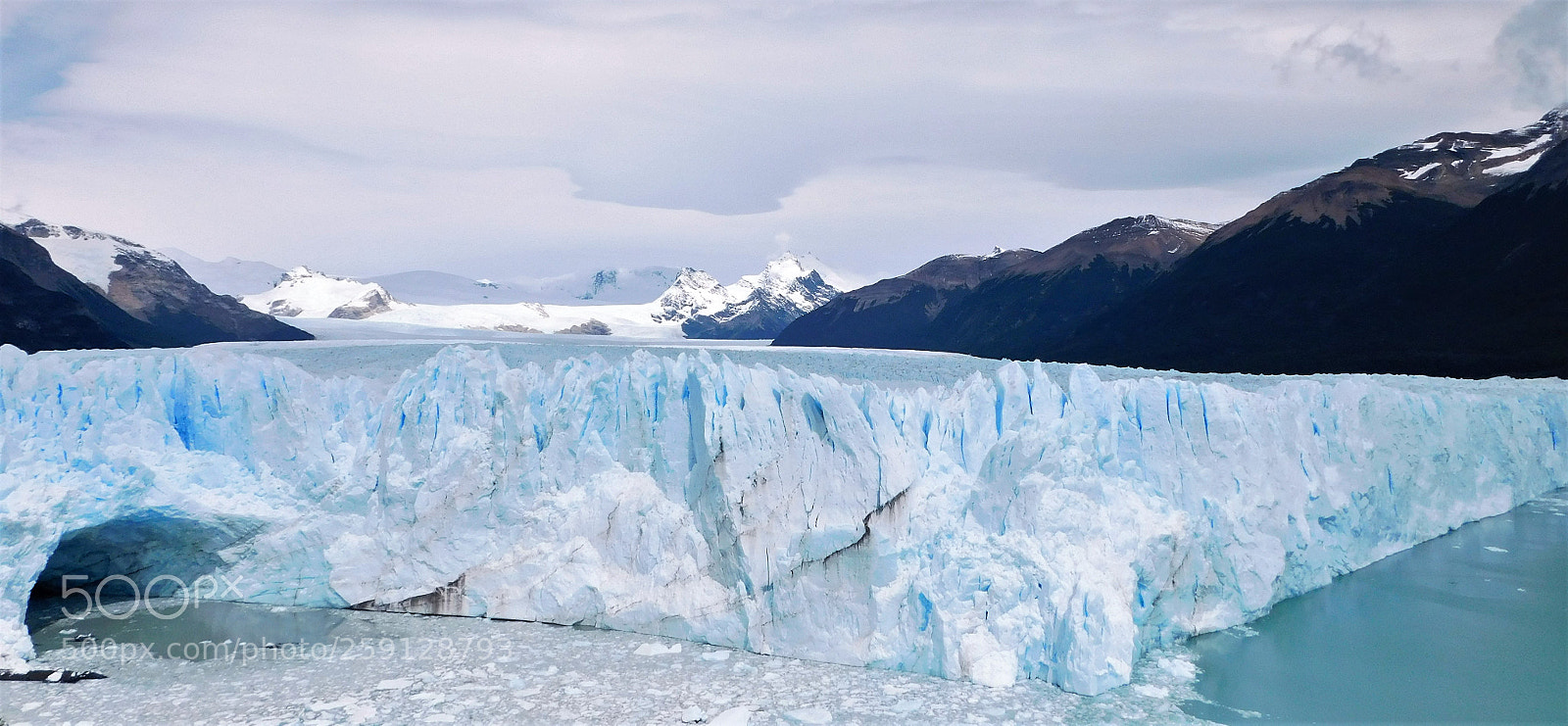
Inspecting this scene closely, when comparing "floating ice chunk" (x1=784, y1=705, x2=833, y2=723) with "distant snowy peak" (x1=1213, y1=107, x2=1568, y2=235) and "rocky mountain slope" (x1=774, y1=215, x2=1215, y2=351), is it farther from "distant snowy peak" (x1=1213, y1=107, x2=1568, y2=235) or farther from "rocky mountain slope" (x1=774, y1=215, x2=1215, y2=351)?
"rocky mountain slope" (x1=774, y1=215, x2=1215, y2=351)

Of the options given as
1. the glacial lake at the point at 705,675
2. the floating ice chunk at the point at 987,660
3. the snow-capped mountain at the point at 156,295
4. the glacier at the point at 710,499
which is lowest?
the glacial lake at the point at 705,675

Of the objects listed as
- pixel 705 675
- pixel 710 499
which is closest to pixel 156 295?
pixel 710 499

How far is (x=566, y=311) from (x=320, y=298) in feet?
149

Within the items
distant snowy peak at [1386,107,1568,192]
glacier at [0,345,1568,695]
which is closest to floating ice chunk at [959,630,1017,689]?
glacier at [0,345,1568,695]

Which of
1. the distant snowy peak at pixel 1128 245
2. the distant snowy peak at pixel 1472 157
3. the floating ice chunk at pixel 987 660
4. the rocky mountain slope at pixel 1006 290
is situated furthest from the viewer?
the distant snowy peak at pixel 1128 245

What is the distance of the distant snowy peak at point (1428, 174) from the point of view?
47.5 metres

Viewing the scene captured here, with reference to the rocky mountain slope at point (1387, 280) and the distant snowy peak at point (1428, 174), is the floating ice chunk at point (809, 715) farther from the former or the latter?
the distant snowy peak at point (1428, 174)

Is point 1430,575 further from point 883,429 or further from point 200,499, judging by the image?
point 200,499

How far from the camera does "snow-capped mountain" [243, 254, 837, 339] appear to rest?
123438 mm

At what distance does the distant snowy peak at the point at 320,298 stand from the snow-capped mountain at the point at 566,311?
16 cm

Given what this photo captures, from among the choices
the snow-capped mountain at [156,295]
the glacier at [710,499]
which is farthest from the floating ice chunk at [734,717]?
the snow-capped mountain at [156,295]

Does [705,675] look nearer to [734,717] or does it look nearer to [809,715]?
[734,717]

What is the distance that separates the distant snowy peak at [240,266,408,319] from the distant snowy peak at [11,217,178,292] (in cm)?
6269

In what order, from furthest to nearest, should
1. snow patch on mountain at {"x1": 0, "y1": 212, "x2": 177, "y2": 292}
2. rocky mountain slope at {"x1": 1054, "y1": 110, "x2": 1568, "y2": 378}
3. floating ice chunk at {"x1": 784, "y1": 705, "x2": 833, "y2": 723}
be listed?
1. snow patch on mountain at {"x1": 0, "y1": 212, "x2": 177, "y2": 292}
2. rocky mountain slope at {"x1": 1054, "y1": 110, "x2": 1568, "y2": 378}
3. floating ice chunk at {"x1": 784, "y1": 705, "x2": 833, "y2": 723}
